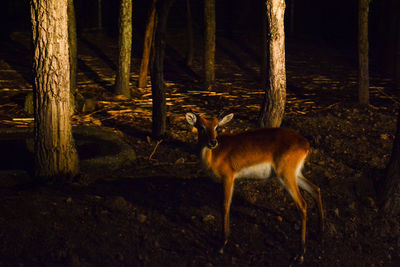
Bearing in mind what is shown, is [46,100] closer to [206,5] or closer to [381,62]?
[206,5]

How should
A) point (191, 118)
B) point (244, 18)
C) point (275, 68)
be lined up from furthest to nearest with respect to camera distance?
point (244, 18) → point (275, 68) → point (191, 118)

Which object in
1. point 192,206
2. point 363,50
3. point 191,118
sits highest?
point 363,50

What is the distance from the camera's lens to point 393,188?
315 inches

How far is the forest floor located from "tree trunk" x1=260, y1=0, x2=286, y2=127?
1.99 feet

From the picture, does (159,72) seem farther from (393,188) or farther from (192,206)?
(393,188)

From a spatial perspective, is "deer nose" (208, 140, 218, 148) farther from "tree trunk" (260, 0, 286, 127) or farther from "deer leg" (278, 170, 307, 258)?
"tree trunk" (260, 0, 286, 127)

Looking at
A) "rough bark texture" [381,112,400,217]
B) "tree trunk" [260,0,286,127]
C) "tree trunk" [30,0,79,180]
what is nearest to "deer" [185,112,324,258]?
"rough bark texture" [381,112,400,217]

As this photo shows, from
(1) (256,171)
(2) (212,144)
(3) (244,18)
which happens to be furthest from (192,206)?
(3) (244,18)

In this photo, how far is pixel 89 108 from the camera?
43.5 feet

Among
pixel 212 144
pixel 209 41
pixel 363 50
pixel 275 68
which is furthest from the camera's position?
pixel 209 41

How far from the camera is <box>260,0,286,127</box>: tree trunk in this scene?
10336mm

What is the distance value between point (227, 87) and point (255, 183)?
8.29 meters

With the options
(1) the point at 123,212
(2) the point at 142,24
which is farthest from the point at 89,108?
(2) the point at 142,24

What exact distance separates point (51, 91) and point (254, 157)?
9.58ft
